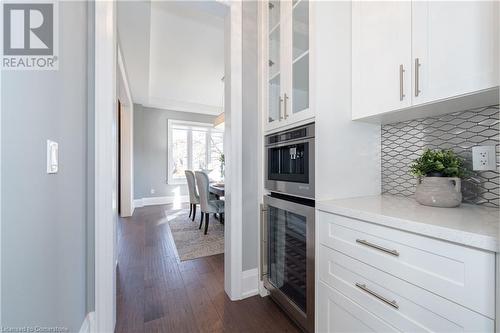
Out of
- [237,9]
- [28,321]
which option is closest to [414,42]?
[237,9]

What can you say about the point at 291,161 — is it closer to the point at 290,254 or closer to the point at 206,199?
the point at 290,254

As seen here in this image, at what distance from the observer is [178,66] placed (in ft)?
12.6

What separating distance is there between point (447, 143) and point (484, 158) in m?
0.20

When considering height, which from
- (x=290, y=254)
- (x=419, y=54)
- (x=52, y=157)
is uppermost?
(x=419, y=54)

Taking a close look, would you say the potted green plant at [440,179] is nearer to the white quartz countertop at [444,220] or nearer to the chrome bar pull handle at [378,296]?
the white quartz countertop at [444,220]

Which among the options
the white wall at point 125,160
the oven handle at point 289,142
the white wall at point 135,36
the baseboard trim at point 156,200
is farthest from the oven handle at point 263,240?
the baseboard trim at point 156,200

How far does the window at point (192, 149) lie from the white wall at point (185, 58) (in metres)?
0.63

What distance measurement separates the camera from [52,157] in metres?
0.83

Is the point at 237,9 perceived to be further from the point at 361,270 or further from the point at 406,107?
the point at 361,270

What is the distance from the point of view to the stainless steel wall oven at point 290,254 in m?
1.27

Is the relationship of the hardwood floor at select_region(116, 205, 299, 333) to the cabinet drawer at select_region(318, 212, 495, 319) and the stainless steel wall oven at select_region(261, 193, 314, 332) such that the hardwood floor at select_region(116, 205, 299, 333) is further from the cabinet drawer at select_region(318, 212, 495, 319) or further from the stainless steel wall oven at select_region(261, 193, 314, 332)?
the cabinet drawer at select_region(318, 212, 495, 319)

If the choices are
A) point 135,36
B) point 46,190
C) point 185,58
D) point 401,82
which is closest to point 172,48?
point 185,58

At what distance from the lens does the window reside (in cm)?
598

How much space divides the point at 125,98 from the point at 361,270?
4633 mm
